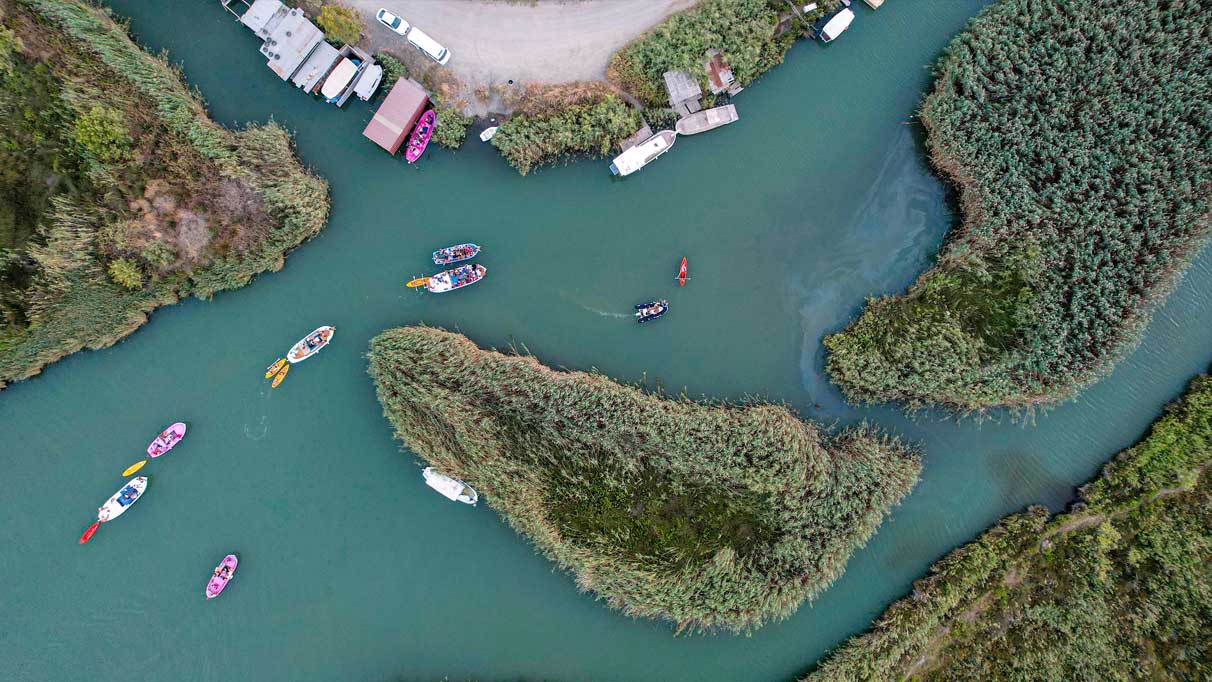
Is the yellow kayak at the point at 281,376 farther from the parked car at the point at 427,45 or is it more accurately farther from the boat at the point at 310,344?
the parked car at the point at 427,45

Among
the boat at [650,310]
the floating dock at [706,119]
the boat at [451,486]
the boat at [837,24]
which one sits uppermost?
the boat at [837,24]

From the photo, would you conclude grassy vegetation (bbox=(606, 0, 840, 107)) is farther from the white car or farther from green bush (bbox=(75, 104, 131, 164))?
green bush (bbox=(75, 104, 131, 164))

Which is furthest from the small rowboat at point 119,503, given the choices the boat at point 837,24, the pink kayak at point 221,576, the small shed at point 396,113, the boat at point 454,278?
the boat at point 837,24

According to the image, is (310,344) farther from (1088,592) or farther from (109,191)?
(1088,592)

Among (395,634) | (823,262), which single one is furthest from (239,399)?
(823,262)

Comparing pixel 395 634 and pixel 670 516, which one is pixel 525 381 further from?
pixel 395 634
